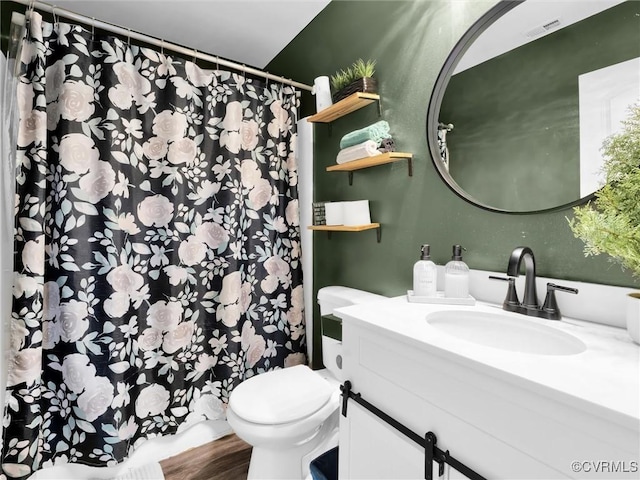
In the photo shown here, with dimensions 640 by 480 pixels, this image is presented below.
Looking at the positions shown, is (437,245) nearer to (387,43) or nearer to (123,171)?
(387,43)

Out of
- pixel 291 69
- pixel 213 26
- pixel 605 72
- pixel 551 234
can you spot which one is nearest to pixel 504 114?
pixel 605 72

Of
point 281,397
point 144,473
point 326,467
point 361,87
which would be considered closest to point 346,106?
point 361,87

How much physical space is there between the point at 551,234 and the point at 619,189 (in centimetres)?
27

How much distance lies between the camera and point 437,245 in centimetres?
131

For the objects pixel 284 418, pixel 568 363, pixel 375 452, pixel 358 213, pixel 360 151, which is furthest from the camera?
pixel 358 213

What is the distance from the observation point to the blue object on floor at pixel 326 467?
4.01 ft

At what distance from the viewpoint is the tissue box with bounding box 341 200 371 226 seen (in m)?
1.59

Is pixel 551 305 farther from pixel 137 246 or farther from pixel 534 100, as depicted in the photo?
pixel 137 246

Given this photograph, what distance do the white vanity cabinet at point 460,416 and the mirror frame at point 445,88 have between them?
48 centimetres

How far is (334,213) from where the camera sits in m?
1.74

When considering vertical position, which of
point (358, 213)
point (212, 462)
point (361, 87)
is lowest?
point (212, 462)

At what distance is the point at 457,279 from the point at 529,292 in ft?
0.66

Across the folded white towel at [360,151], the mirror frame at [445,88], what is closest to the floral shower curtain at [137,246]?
the folded white towel at [360,151]

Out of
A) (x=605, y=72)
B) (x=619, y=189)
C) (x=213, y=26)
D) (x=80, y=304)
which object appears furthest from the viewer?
(x=213, y=26)
